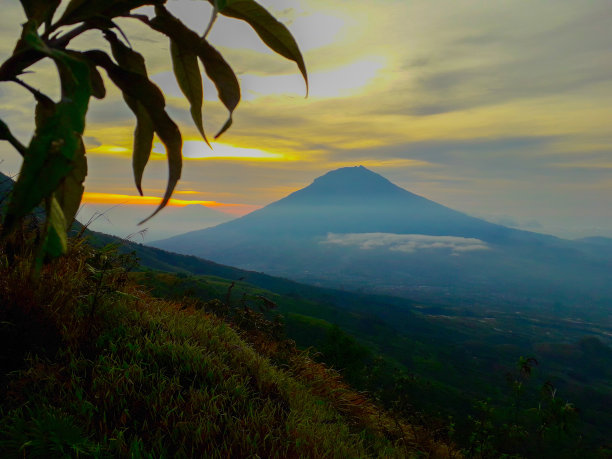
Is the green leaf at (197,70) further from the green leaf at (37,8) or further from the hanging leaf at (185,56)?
the green leaf at (37,8)

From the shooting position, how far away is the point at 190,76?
234 cm

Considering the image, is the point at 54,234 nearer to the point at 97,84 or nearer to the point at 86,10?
the point at 86,10

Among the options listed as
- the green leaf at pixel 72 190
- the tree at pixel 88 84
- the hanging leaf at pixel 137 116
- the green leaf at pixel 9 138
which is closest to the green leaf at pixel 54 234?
the tree at pixel 88 84

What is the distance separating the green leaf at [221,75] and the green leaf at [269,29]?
23 centimetres

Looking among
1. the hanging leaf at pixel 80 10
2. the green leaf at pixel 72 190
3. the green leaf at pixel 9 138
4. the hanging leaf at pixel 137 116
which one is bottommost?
the green leaf at pixel 72 190

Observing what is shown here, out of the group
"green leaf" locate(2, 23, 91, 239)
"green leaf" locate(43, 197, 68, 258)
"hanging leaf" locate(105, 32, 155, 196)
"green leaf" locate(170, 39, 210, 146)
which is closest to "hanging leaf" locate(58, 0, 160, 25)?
"hanging leaf" locate(105, 32, 155, 196)

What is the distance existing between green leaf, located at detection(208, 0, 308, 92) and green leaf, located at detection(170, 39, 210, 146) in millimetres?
344

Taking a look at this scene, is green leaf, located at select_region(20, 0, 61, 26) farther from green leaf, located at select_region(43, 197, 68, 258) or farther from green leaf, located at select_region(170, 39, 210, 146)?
green leaf, located at select_region(43, 197, 68, 258)

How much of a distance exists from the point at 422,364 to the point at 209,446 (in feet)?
403

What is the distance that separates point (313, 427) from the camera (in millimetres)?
3471

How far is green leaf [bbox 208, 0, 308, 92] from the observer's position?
2070 millimetres

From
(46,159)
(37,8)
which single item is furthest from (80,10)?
(46,159)

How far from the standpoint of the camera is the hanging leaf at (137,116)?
7.37 feet

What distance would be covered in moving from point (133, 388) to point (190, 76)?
243 centimetres
